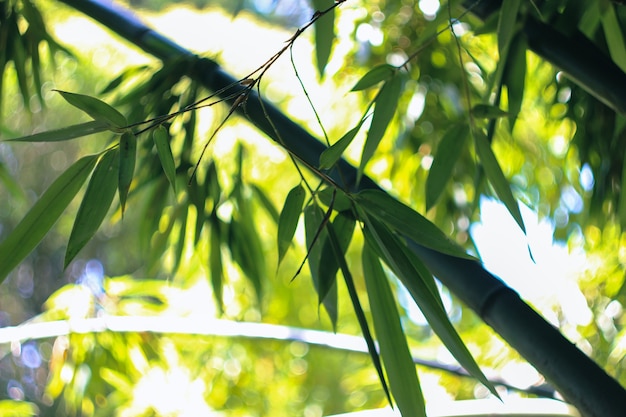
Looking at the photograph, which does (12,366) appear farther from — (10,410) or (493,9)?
(493,9)

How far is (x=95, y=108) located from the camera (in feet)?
1.56

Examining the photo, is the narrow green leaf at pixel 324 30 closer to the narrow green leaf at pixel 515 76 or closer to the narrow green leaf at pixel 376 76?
the narrow green leaf at pixel 376 76

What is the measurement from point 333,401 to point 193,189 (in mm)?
1536

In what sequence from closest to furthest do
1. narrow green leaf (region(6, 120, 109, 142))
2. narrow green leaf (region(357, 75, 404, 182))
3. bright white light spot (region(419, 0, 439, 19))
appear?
narrow green leaf (region(6, 120, 109, 142)) < narrow green leaf (region(357, 75, 404, 182)) < bright white light spot (region(419, 0, 439, 19))

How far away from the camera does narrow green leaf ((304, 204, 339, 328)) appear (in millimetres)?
590

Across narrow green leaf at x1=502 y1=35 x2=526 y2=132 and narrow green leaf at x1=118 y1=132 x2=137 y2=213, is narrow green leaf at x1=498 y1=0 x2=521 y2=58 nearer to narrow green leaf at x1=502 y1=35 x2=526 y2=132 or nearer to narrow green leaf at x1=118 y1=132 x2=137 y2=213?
narrow green leaf at x1=502 y1=35 x2=526 y2=132

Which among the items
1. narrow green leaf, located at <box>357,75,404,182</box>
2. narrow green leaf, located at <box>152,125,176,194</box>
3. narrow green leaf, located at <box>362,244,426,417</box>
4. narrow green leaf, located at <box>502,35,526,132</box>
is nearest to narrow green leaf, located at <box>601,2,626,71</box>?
narrow green leaf, located at <box>502,35,526,132</box>

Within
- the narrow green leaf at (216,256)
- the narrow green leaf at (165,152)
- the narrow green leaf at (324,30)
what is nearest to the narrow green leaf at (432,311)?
the narrow green leaf at (165,152)

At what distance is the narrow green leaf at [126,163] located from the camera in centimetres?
48

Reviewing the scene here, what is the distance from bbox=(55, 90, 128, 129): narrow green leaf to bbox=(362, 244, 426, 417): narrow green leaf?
0.23m

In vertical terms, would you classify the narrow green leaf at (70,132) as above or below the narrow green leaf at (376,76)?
below

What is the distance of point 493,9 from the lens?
2.47 feet

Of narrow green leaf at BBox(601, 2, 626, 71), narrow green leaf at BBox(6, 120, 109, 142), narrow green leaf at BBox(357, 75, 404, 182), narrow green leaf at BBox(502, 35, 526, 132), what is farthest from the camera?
narrow green leaf at BBox(502, 35, 526, 132)

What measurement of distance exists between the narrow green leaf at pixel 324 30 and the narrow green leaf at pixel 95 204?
25 centimetres
